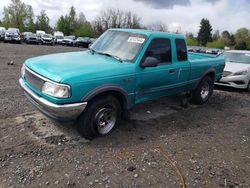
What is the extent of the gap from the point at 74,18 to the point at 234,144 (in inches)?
3134

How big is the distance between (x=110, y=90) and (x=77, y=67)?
0.68m

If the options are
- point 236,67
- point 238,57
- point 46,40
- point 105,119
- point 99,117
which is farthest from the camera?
point 46,40

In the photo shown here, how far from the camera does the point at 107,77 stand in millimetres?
4383

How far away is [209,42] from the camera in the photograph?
78188mm

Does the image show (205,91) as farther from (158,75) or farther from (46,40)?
(46,40)

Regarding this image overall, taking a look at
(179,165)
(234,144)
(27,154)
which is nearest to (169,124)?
(234,144)

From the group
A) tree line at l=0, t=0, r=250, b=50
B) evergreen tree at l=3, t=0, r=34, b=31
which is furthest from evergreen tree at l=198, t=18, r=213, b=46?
evergreen tree at l=3, t=0, r=34, b=31

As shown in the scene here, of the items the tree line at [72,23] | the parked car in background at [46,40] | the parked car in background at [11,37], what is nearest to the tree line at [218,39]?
the tree line at [72,23]

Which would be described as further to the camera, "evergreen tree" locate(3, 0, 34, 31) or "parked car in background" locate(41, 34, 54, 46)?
"evergreen tree" locate(3, 0, 34, 31)

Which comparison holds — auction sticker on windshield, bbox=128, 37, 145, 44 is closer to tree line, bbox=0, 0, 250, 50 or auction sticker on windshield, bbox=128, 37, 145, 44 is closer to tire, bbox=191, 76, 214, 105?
tire, bbox=191, 76, 214, 105

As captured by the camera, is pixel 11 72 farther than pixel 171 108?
Yes

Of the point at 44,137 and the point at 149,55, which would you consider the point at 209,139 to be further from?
the point at 44,137

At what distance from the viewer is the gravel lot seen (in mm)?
3580

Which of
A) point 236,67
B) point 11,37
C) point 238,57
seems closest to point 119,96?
point 236,67
